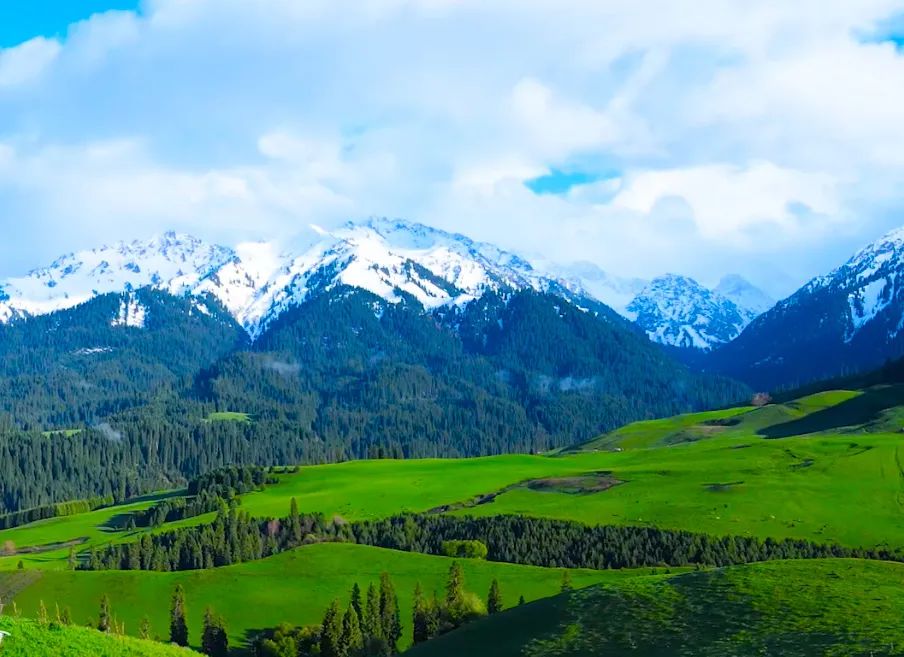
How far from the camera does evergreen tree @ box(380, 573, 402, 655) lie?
10069 centimetres

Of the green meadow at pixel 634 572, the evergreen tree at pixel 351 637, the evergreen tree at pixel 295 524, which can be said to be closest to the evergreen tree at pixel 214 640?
the green meadow at pixel 634 572

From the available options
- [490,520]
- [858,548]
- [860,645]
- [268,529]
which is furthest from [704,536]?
[860,645]

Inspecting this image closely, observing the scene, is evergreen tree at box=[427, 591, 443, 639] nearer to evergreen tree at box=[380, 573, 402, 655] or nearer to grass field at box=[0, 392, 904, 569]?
evergreen tree at box=[380, 573, 402, 655]

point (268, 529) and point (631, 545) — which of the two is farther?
point (268, 529)

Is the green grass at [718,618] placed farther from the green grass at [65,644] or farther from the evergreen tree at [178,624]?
the evergreen tree at [178,624]

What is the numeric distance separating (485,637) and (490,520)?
96.5m

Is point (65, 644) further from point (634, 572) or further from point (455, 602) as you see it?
point (634, 572)

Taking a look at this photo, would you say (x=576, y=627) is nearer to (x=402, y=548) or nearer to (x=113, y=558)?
(x=402, y=548)

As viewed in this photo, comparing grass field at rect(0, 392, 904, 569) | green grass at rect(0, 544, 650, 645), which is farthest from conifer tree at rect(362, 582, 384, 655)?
grass field at rect(0, 392, 904, 569)

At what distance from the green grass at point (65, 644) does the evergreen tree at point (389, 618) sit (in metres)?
46.8

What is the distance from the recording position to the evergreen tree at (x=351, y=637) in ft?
305

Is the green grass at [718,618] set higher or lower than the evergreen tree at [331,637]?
higher

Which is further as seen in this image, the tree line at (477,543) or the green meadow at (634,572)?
the tree line at (477,543)

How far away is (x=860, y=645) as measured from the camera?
167 ft
